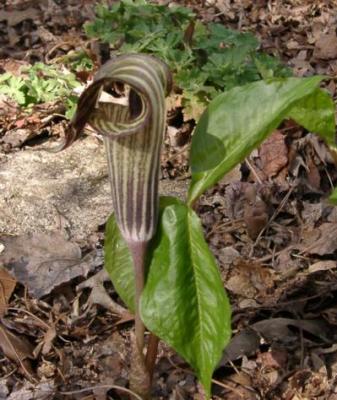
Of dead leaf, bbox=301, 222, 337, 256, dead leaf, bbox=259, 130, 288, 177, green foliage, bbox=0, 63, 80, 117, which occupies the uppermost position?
green foliage, bbox=0, 63, 80, 117

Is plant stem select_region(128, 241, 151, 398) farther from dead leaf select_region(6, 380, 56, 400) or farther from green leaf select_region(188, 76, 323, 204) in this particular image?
dead leaf select_region(6, 380, 56, 400)

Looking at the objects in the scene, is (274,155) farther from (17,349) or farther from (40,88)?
(17,349)

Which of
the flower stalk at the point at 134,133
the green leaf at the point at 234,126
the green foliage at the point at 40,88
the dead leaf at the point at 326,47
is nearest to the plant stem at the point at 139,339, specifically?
the flower stalk at the point at 134,133

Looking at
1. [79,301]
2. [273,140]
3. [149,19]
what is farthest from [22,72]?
[79,301]

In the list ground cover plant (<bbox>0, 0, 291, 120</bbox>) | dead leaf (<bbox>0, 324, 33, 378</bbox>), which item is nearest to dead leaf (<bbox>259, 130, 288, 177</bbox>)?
ground cover plant (<bbox>0, 0, 291, 120</bbox>)

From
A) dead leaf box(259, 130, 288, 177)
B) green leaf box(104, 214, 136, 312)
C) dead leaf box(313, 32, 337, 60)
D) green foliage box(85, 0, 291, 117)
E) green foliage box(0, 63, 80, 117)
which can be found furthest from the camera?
dead leaf box(313, 32, 337, 60)

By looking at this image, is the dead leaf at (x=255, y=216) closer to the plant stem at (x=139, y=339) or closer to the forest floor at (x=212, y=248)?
the forest floor at (x=212, y=248)

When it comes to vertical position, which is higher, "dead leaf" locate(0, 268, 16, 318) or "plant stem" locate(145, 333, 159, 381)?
"plant stem" locate(145, 333, 159, 381)
